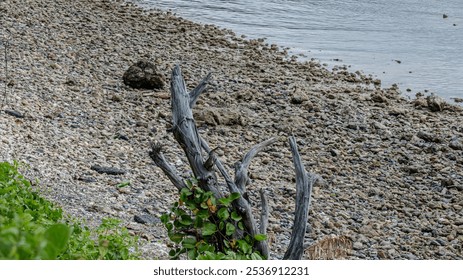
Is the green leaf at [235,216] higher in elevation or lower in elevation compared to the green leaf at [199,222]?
higher

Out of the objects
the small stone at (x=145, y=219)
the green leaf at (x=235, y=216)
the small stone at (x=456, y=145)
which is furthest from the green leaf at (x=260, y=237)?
the small stone at (x=456, y=145)

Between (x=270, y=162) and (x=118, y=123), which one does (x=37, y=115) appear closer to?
(x=118, y=123)

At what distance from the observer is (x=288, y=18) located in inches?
917

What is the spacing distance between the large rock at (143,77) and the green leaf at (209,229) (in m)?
7.04

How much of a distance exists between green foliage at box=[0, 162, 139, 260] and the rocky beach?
822 mm

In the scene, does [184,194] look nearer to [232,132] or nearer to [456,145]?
[232,132]

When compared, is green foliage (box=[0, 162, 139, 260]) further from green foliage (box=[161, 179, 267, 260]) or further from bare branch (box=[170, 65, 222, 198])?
bare branch (box=[170, 65, 222, 198])

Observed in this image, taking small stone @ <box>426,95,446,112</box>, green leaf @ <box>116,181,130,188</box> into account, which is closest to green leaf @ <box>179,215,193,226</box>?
green leaf @ <box>116,181,130,188</box>

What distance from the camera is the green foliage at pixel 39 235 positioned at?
2268 mm

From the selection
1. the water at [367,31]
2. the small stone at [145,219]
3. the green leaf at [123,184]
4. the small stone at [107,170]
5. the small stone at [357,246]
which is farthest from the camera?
the water at [367,31]

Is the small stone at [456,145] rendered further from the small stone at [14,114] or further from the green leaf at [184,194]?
the green leaf at [184,194]

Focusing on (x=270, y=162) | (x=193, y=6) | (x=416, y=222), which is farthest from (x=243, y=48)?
(x=416, y=222)

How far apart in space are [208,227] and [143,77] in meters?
7.09

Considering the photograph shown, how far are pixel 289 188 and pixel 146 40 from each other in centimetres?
772
